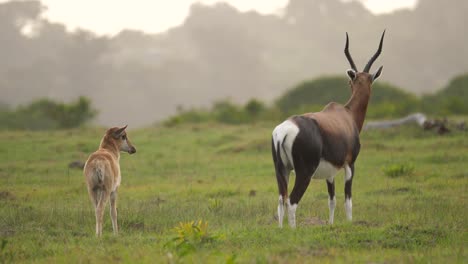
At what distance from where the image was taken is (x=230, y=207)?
11.5 meters

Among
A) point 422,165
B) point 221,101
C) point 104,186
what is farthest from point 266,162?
point 221,101

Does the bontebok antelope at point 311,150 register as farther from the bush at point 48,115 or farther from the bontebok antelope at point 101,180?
the bush at point 48,115

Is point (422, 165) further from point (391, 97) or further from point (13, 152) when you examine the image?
point (391, 97)

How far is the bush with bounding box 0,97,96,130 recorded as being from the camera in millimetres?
37312

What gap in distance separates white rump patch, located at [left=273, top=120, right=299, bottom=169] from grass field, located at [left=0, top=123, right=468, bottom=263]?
3.34 ft

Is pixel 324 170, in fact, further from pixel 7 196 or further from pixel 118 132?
pixel 7 196

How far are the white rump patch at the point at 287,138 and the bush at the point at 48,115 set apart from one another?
29753mm

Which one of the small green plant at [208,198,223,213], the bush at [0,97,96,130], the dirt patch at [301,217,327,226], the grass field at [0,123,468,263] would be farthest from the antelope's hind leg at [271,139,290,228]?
the bush at [0,97,96,130]

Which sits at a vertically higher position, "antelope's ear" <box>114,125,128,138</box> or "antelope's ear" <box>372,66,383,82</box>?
"antelope's ear" <box>372,66,383,82</box>

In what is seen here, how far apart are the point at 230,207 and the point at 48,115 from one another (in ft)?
96.7

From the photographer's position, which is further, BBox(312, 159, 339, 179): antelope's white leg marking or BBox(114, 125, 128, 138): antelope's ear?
BBox(114, 125, 128, 138): antelope's ear

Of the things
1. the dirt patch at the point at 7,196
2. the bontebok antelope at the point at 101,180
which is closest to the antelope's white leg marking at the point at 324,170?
the bontebok antelope at the point at 101,180

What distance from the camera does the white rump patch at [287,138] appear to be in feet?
28.2

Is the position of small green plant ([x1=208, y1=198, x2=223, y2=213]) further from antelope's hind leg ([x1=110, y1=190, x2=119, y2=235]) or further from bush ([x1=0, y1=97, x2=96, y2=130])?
bush ([x1=0, y1=97, x2=96, y2=130])
